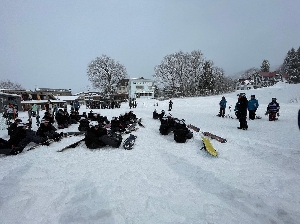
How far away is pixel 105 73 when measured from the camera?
1961 inches

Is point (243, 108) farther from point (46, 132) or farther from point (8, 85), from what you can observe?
point (8, 85)

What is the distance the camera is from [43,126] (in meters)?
8.53

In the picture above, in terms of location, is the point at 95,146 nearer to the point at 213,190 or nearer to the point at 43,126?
the point at 43,126

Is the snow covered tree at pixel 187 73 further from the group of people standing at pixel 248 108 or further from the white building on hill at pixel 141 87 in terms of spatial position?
the group of people standing at pixel 248 108

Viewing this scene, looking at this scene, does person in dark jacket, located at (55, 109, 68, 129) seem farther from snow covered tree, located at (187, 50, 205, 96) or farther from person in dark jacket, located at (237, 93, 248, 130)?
snow covered tree, located at (187, 50, 205, 96)

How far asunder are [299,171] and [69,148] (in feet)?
25.1

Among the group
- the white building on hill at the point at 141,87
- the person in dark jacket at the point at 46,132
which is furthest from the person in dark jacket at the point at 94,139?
the white building on hill at the point at 141,87

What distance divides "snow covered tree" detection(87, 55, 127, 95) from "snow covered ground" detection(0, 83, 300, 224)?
45213 millimetres

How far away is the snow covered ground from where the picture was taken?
2.97 metres

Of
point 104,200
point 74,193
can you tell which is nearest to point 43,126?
point 74,193

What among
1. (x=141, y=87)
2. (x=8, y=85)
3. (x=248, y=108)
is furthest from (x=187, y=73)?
(x=8, y=85)

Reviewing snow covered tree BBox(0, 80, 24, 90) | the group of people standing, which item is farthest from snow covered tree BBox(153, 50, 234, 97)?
snow covered tree BBox(0, 80, 24, 90)

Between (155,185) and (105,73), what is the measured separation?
1941 inches

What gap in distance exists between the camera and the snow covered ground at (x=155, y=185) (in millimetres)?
2975
